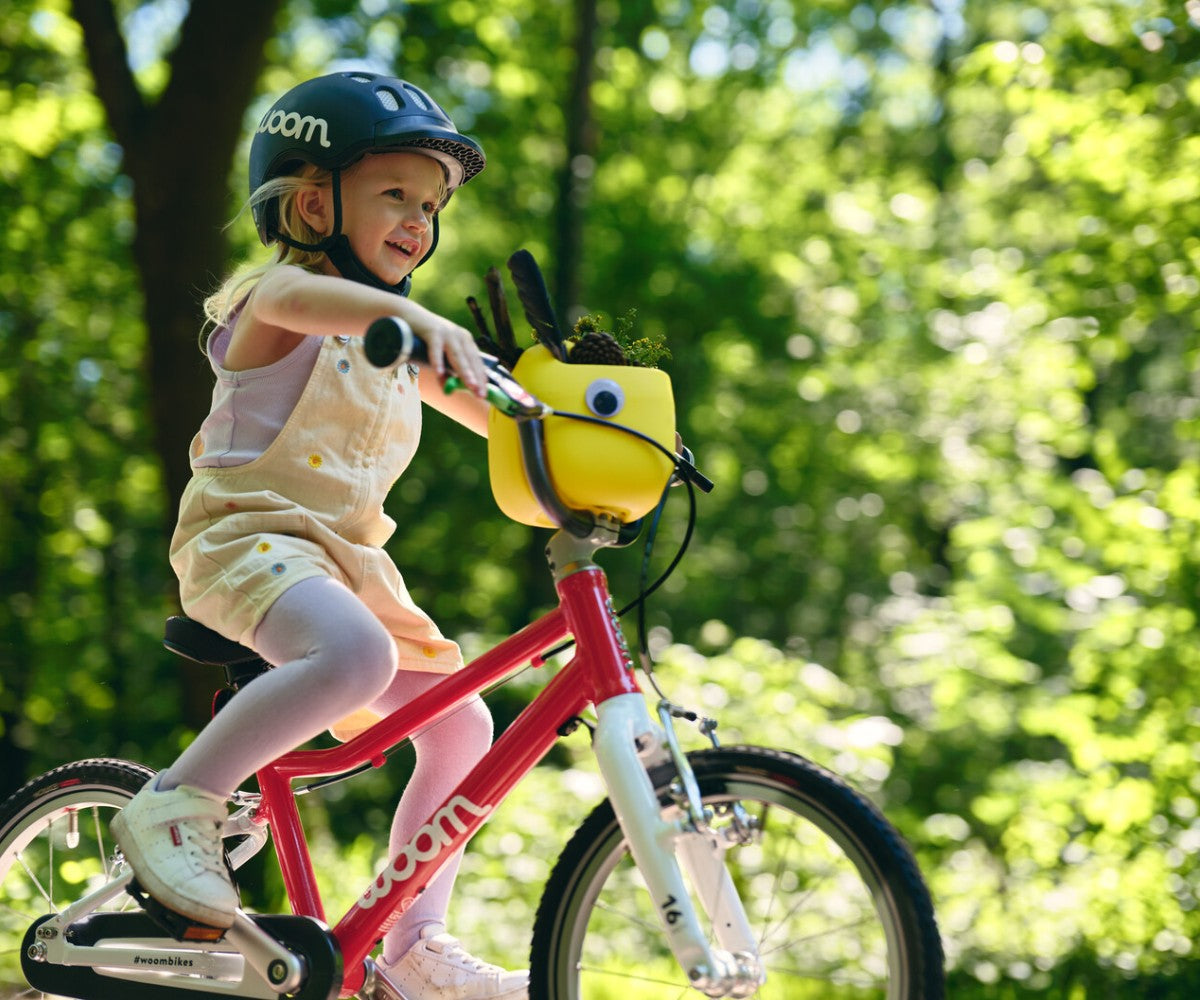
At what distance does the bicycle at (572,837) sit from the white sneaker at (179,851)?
0.07 m

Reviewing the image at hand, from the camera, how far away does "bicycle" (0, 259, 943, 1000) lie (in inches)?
70.5

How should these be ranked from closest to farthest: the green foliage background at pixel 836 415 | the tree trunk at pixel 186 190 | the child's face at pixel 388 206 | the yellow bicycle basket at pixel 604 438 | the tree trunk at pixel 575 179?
the yellow bicycle basket at pixel 604 438, the child's face at pixel 388 206, the tree trunk at pixel 186 190, the green foliage background at pixel 836 415, the tree trunk at pixel 575 179

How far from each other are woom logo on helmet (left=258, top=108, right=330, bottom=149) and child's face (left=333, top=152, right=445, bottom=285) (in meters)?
0.09

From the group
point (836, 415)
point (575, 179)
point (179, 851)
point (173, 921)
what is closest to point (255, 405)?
point (179, 851)

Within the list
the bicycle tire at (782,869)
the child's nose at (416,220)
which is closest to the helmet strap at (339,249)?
the child's nose at (416,220)

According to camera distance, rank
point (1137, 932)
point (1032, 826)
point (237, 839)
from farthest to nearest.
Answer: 1. point (1032, 826)
2. point (1137, 932)
3. point (237, 839)

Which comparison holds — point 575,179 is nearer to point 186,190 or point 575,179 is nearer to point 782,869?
point 186,190

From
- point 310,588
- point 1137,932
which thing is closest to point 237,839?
point 310,588

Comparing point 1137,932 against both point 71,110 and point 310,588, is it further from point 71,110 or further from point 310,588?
point 71,110

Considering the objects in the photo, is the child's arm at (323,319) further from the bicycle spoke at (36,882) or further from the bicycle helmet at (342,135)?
the bicycle spoke at (36,882)

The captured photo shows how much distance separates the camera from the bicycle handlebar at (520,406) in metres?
1.72

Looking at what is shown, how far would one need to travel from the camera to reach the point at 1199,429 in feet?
18.0

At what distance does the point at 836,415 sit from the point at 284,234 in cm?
1171

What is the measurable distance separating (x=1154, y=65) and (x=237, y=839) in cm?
518
